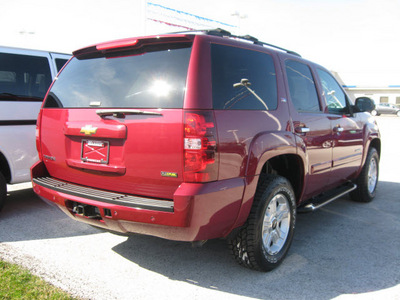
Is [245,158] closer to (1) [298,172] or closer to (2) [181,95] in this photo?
(2) [181,95]

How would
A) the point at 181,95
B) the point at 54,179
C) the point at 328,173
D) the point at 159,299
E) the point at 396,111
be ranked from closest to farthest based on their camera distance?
the point at 181,95 → the point at 159,299 → the point at 54,179 → the point at 328,173 → the point at 396,111

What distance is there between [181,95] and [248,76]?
852 millimetres

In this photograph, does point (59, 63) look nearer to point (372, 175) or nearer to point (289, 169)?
point (289, 169)

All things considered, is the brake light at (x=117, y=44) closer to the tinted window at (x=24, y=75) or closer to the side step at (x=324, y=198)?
the tinted window at (x=24, y=75)

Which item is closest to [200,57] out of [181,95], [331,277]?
[181,95]

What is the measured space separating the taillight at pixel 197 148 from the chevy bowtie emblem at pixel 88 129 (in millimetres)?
849

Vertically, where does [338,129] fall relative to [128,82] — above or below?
below

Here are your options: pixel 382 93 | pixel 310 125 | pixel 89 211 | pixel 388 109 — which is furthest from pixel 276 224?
pixel 382 93

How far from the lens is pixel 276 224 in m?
3.56

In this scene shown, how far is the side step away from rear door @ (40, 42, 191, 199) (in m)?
1.89

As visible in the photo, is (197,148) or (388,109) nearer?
(197,148)

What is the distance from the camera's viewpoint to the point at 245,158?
296cm

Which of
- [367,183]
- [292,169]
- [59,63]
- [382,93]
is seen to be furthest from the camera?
[382,93]

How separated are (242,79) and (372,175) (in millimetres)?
3929
